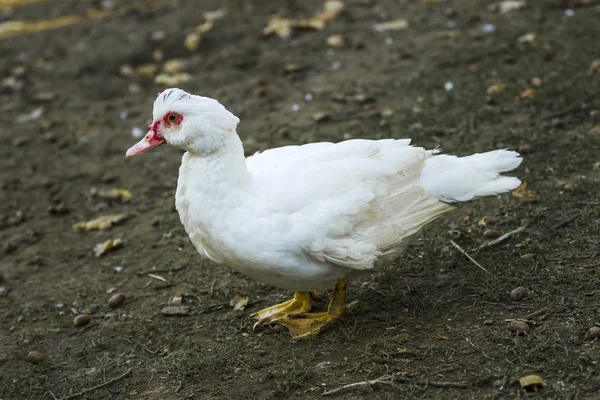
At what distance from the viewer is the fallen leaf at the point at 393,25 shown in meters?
7.39

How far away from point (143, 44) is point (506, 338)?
235 inches

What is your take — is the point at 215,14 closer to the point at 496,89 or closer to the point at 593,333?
the point at 496,89

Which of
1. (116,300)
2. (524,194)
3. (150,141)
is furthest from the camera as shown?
(524,194)

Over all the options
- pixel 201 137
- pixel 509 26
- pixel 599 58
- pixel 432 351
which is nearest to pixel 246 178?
pixel 201 137

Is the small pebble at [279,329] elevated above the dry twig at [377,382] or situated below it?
below

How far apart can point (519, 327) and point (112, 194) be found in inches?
141

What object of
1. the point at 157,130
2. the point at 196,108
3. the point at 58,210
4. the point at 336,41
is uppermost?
the point at 196,108

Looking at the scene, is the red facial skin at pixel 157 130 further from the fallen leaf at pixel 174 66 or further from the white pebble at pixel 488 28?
the white pebble at pixel 488 28

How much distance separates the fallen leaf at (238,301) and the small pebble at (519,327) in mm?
1531

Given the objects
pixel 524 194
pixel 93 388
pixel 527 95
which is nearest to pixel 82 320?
pixel 93 388

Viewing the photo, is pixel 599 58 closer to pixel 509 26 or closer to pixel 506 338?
pixel 509 26

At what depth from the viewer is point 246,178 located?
11.6ft

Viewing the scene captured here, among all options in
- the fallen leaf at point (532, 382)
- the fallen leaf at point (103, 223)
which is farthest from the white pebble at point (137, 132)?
the fallen leaf at point (532, 382)

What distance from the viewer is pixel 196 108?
351 centimetres
